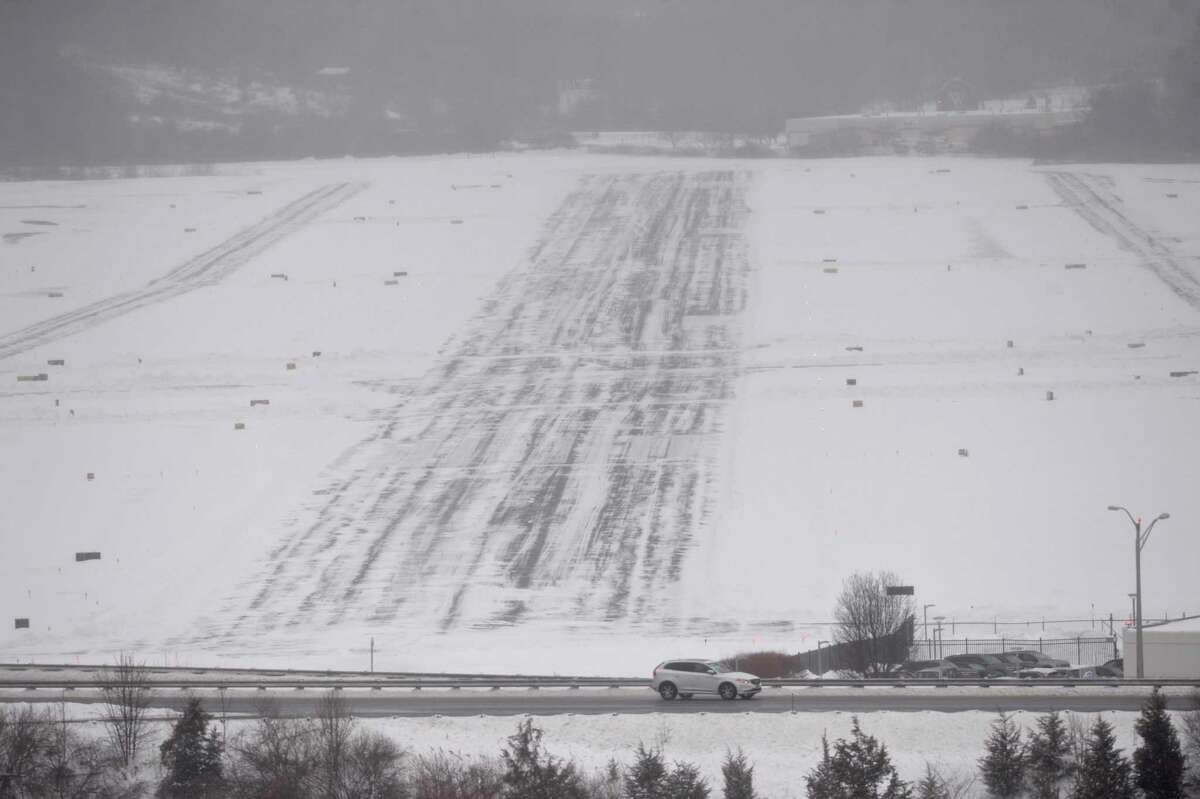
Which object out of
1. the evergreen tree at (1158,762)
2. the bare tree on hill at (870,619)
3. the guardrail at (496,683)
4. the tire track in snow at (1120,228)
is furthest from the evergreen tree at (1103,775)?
the tire track in snow at (1120,228)

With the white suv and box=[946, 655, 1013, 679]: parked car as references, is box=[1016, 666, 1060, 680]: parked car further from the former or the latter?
the white suv

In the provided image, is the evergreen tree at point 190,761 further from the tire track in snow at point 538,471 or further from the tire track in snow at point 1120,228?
the tire track in snow at point 1120,228

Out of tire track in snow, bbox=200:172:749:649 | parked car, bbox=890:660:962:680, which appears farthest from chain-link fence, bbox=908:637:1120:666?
tire track in snow, bbox=200:172:749:649

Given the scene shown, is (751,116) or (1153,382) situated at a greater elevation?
(751,116)

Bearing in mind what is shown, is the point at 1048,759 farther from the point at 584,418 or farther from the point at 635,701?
the point at 584,418

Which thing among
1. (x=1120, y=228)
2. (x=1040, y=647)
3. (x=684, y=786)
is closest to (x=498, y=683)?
(x=684, y=786)

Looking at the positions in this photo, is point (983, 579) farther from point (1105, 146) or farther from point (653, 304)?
point (1105, 146)

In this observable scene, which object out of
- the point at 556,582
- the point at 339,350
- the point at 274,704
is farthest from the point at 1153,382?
the point at 274,704
